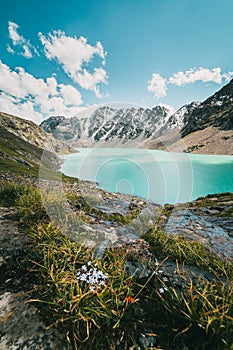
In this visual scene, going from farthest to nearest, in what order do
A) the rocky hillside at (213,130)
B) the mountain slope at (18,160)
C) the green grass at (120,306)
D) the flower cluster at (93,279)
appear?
the rocky hillside at (213,130) → the mountain slope at (18,160) → the flower cluster at (93,279) → the green grass at (120,306)

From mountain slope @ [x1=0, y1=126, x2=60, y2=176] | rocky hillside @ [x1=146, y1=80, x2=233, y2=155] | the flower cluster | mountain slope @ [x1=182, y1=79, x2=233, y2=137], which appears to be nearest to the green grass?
the flower cluster

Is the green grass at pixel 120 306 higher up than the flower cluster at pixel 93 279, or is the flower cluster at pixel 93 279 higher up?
the flower cluster at pixel 93 279

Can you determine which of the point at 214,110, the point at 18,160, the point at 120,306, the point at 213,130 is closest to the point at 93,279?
the point at 120,306

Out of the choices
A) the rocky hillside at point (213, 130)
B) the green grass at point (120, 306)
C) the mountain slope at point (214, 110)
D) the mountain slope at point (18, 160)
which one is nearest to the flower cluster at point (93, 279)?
the green grass at point (120, 306)

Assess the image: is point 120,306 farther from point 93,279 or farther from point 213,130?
point 213,130

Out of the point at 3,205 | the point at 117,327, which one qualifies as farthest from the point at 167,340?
the point at 3,205

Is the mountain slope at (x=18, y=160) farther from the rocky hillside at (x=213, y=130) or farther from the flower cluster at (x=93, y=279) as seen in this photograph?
the rocky hillside at (x=213, y=130)

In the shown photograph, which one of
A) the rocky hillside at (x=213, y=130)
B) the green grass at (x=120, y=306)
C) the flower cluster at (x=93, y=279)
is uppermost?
the rocky hillside at (x=213, y=130)

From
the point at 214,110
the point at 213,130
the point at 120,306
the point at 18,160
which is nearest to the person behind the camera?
the point at 120,306

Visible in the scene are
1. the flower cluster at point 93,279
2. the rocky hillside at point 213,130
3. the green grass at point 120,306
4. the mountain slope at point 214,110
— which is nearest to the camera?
the green grass at point 120,306

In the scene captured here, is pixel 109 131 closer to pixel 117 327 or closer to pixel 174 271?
pixel 174 271
